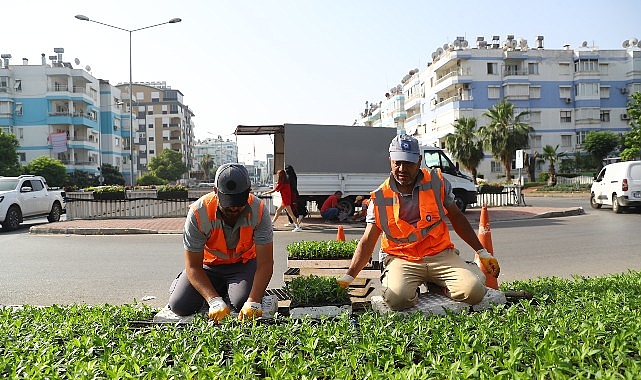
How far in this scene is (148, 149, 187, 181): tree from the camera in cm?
9319

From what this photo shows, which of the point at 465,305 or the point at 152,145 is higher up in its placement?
the point at 152,145

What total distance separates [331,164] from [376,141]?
1911mm

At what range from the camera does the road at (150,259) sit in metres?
7.93

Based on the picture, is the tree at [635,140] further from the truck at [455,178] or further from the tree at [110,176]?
the tree at [110,176]

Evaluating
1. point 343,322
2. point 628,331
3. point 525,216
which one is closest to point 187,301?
point 343,322

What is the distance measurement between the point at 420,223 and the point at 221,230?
1.68m

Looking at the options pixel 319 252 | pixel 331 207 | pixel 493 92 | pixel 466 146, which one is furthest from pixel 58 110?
pixel 319 252

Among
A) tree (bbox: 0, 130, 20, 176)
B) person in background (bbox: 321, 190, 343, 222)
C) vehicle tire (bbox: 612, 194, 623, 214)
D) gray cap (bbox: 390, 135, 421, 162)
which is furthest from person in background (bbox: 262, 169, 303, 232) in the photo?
tree (bbox: 0, 130, 20, 176)

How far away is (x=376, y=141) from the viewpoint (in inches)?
803

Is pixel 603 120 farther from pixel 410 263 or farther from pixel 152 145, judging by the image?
pixel 152 145

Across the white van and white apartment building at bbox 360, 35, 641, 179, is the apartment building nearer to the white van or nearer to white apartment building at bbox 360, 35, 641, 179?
white apartment building at bbox 360, 35, 641, 179

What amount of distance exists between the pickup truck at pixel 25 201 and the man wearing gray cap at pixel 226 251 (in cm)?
1592

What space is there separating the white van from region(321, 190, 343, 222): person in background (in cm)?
1022

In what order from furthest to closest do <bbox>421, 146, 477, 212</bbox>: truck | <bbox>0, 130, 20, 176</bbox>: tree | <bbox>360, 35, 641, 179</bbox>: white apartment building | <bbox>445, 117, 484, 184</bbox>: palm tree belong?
<bbox>360, 35, 641, 179</bbox>: white apartment building < <bbox>445, 117, 484, 184</bbox>: palm tree < <bbox>0, 130, 20, 176</bbox>: tree < <bbox>421, 146, 477, 212</bbox>: truck
